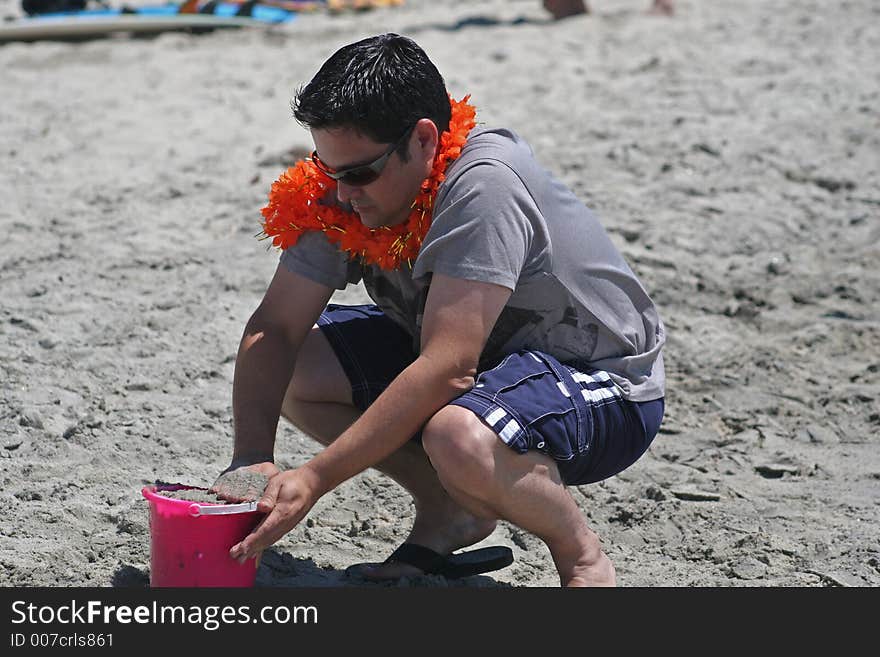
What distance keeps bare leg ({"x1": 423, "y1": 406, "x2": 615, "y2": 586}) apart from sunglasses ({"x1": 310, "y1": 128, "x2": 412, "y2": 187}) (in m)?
0.50

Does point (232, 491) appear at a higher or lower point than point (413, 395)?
lower

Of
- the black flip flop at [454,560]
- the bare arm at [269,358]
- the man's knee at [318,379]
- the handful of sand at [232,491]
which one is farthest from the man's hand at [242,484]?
the black flip flop at [454,560]

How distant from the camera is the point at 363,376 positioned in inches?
108

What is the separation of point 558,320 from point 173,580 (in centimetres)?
96

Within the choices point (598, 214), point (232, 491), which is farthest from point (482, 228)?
point (598, 214)

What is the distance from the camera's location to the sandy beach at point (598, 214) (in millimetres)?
2936

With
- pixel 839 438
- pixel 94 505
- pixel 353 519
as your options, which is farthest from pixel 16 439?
pixel 839 438

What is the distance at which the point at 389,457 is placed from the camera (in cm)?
275

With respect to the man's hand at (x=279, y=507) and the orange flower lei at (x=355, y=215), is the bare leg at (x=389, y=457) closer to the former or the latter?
the orange flower lei at (x=355, y=215)

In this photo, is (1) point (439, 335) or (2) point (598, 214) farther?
(2) point (598, 214)

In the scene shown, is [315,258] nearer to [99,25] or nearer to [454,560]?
[454,560]

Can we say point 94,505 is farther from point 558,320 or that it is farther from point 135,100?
point 135,100

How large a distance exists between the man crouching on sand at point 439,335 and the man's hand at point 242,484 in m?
0.04

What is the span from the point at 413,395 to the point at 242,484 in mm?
382
